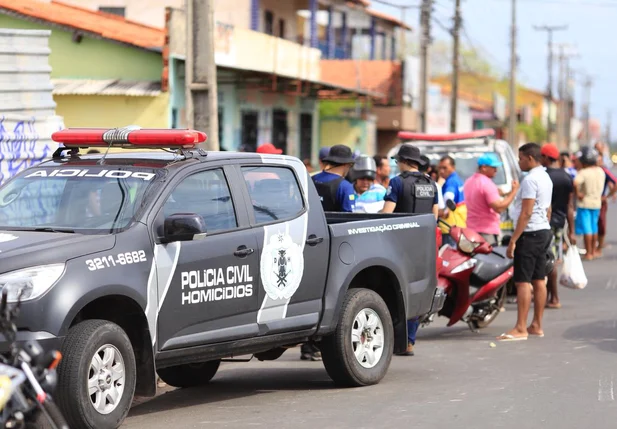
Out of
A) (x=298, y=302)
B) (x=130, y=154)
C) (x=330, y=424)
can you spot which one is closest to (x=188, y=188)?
(x=130, y=154)

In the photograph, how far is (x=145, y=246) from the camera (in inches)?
293

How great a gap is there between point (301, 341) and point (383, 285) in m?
1.22

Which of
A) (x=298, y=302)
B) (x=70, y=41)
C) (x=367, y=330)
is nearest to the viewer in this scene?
(x=298, y=302)

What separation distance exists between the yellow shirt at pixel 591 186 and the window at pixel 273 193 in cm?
1240

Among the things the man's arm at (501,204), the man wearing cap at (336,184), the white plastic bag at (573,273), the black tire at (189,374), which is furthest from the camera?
the man's arm at (501,204)

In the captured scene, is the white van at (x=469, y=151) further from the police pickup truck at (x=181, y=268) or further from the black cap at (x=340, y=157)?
the police pickup truck at (x=181, y=268)

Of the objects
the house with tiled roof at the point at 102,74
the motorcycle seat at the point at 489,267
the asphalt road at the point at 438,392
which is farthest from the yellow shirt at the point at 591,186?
Result: the house with tiled roof at the point at 102,74

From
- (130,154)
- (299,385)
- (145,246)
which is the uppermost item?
(130,154)

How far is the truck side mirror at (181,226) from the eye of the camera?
24.5 feet

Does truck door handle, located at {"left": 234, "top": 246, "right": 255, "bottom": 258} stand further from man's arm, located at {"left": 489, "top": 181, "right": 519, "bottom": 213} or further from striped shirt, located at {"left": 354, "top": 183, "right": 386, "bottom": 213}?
man's arm, located at {"left": 489, "top": 181, "right": 519, "bottom": 213}

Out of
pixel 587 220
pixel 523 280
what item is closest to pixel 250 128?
pixel 587 220

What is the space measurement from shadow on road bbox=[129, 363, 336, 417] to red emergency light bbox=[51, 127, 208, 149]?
6.18 feet

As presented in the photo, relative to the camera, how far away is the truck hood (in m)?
6.79

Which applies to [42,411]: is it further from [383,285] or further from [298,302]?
[383,285]
